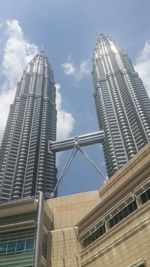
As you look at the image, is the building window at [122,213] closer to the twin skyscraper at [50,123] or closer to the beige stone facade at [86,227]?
the beige stone facade at [86,227]

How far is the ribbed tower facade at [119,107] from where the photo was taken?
95.6 m

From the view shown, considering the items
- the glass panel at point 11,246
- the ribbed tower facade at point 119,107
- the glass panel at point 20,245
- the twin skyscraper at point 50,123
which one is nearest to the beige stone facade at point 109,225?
the glass panel at point 20,245

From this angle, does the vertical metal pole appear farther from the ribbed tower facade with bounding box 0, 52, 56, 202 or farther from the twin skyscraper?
the ribbed tower facade with bounding box 0, 52, 56, 202

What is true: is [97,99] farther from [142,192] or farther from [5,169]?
[142,192]

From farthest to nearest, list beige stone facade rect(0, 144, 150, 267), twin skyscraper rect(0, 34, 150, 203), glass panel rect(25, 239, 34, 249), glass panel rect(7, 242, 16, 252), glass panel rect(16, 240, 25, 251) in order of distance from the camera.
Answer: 1. twin skyscraper rect(0, 34, 150, 203)
2. glass panel rect(7, 242, 16, 252)
3. glass panel rect(16, 240, 25, 251)
4. glass panel rect(25, 239, 34, 249)
5. beige stone facade rect(0, 144, 150, 267)

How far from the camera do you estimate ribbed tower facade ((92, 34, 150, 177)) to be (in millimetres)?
95625

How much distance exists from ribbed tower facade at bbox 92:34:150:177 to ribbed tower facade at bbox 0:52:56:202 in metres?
22.0

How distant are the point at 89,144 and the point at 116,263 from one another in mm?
70404

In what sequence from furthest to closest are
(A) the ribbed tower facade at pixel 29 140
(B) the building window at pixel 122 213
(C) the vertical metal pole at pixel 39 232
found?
1. (A) the ribbed tower facade at pixel 29 140
2. (C) the vertical metal pole at pixel 39 232
3. (B) the building window at pixel 122 213

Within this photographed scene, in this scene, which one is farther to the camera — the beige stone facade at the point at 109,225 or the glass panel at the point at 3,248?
the glass panel at the point at 3,248

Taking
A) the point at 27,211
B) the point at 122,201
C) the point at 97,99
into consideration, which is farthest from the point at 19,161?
the point at 122,201

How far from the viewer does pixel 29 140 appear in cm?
11269

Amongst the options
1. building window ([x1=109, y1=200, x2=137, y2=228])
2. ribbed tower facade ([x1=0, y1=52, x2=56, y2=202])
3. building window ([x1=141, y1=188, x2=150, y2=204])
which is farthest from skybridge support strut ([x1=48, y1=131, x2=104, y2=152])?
building window ([x1=141, y1=188, x2=150, y2=204])

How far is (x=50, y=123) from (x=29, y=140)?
51.4 feet
